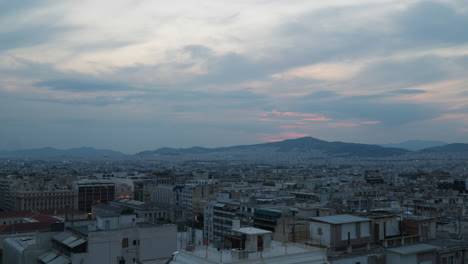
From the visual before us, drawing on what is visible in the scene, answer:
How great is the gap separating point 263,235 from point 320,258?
192 cm

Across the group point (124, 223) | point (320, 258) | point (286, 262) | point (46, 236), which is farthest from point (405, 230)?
point (46, 236)

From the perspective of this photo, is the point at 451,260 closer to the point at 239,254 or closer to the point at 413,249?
the point at 413,249

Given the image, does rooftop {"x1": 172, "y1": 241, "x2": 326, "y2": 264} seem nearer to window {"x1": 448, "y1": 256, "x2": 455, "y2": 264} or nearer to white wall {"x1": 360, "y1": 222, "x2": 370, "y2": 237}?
white wall {"x1": 360, "y1": 222, "x2": 370, "y2": 237}

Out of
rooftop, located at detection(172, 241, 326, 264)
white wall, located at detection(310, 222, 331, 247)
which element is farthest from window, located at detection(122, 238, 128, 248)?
white wall, located at detection(310, 222, 331, 247)

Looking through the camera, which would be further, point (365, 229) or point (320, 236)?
point (365, 229)

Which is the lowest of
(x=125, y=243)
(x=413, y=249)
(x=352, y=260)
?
(x=125, y=243)

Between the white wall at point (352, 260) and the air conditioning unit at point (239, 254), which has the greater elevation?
the air conditioning unit at point (239, 254)

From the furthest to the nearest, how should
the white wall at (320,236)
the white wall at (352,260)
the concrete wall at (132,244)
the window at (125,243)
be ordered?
the window at (125,243)
the concrete wall at (132,244)
the white wall at (320,236)
the white wall at (352,260)

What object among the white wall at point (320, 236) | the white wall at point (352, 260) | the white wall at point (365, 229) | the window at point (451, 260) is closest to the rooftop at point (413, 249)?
the window at point (451, 260)

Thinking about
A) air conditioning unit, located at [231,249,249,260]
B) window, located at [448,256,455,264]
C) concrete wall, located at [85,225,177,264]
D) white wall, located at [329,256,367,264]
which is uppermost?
air conditioning unit, located at [231,249,249,260]

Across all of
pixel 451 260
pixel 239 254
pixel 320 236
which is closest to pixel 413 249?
pixel 451 260

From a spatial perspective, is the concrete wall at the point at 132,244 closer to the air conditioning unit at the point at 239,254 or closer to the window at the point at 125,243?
the window at the point at 125,243

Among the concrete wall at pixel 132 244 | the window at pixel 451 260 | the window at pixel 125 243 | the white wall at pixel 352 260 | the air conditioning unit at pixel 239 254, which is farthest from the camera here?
the window at pixel 125 243

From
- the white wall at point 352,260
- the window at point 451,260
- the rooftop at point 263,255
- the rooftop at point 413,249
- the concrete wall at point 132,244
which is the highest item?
the rooftop at point 263,255
